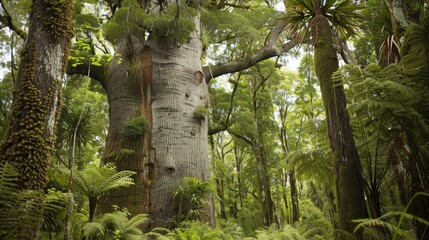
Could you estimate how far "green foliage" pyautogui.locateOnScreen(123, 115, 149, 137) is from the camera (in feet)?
21.0

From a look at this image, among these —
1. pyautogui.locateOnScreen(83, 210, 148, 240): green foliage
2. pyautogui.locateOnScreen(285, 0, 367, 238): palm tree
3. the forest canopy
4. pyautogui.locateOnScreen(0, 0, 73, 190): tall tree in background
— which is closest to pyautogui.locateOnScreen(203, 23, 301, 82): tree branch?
the forest canopy

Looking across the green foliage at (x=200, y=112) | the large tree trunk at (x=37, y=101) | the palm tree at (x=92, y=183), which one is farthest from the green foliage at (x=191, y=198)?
the large tree trunk at (x=37, y=101)

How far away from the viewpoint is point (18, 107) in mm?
2955

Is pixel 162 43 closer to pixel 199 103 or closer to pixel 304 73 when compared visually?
pixel 199 103

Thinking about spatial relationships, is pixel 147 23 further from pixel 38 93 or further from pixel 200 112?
pixel 38 93

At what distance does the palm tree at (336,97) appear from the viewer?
3.98 metres

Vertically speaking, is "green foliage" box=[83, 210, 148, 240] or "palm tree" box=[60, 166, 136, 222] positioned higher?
"palm tree" box=[60, 166, 136, 222]

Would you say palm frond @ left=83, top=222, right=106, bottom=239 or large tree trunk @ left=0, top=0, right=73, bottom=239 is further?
palm frond @ left=83, top=222, right=106, bottom=239

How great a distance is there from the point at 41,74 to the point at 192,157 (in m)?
3.83

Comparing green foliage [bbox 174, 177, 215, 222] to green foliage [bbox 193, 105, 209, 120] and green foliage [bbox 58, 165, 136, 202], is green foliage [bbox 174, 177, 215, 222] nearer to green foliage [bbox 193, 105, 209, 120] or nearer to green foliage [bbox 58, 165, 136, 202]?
green foliage [bbox 193, 105, 209, 120]

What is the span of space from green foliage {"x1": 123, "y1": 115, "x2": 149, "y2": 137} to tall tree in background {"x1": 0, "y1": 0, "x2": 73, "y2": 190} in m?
3.07

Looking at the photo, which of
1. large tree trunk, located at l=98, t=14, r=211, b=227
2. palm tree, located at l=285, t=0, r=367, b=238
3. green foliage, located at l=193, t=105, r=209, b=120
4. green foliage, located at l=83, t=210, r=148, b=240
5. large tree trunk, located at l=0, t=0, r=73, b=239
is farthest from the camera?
green foliage, located at l=193, t=105, r=209, b=120

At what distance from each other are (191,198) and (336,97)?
2950 mm

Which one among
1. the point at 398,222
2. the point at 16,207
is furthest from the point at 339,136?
the point at 16,207
